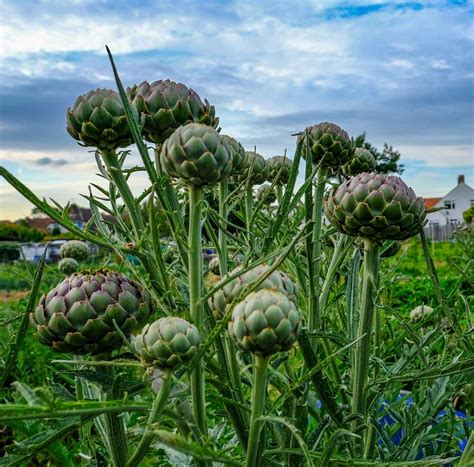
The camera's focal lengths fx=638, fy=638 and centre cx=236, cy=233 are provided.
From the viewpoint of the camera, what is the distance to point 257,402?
24.4 inches

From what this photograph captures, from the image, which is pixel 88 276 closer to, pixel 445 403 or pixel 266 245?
pixel 266 245

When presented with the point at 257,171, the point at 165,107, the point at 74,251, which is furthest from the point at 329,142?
the point at 74,251

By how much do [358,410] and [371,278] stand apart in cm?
17

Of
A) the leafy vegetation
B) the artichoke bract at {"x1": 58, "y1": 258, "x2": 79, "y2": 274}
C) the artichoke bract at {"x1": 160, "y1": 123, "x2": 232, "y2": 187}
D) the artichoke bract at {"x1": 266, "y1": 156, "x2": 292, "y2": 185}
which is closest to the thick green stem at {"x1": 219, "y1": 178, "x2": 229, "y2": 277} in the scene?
the leafy vegetation

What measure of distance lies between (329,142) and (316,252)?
0.73ft

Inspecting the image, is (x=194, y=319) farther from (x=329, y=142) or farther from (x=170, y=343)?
(x=329, y=142)

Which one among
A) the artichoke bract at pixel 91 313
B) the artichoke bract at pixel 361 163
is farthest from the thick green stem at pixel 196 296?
the artichoke bract at pixel 361 163

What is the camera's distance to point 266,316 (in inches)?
22.1

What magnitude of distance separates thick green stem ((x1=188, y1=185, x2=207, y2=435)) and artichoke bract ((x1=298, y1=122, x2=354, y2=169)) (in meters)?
0.49

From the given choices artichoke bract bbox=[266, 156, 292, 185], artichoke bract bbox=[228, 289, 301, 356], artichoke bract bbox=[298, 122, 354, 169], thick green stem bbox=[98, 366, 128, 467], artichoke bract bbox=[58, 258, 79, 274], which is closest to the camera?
artichoke bract bbox=[228, 289, 301, 356]

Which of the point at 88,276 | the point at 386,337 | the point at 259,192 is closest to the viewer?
the point at 88,276

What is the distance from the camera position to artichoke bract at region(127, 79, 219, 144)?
2.55 feet

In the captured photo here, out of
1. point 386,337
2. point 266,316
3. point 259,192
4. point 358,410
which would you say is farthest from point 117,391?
point 386,337

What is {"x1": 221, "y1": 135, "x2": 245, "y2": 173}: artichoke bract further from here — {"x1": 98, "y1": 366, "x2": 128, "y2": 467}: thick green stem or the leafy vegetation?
{"x1": 98, "y1": 366, "x2": 128, "y2": 467}: thick green stem
